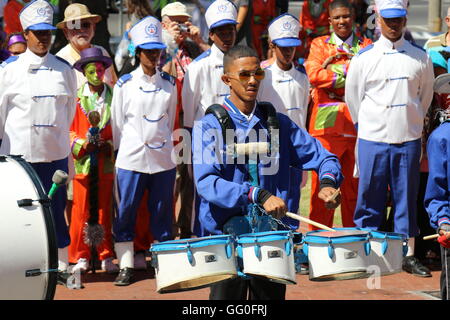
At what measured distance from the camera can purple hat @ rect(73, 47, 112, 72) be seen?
32.3 ft

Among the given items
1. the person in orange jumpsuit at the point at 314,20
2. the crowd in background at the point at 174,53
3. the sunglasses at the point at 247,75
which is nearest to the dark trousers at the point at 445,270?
the sunglasses at the point at 247,75

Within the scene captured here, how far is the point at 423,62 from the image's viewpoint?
30.7 feet

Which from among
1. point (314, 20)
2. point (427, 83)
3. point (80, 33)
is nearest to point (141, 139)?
point (80, 33)

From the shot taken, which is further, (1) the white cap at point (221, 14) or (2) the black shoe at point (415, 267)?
(1) the white cap at point (221, 14)

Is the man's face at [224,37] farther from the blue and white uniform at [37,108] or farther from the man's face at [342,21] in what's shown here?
the blue and white uniform at [37,108]

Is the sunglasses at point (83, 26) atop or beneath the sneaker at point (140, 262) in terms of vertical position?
atop

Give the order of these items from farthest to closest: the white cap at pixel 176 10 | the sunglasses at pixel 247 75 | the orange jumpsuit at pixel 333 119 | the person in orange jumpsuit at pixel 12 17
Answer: the person in orange jumpsuit at pixel 12 17, the white cap at pixel 176 10, the orange jumpsuit at pixel 333 119, the sunglasses at pixel 247 75

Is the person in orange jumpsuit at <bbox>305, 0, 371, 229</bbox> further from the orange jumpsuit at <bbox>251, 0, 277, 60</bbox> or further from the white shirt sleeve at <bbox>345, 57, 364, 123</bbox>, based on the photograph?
the orange jumpsuit at <bbox>251, 0, 277, 60</bbox>

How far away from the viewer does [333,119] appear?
33.2 ft

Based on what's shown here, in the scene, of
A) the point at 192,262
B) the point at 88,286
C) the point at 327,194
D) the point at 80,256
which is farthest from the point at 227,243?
the point at 80,256

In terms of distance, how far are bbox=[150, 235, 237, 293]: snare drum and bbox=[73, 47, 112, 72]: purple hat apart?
13.3 feet

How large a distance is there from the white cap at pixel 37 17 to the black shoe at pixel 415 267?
11.5ft

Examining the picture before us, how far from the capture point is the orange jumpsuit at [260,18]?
13.2 m
